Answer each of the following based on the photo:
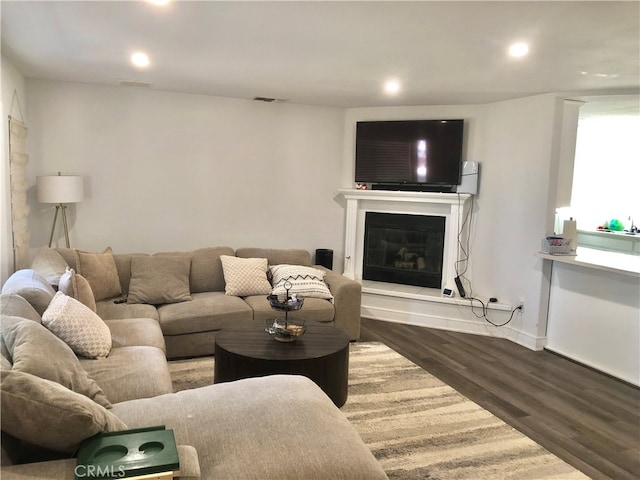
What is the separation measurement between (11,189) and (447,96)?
155 inches

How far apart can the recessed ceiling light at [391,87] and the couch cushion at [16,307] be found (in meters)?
3.12

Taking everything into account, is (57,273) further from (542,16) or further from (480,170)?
(480,170)

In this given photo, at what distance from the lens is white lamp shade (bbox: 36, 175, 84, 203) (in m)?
4.20

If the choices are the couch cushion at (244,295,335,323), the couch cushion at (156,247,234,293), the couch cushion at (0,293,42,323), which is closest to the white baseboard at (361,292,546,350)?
the couch cushion at (244,295,335,323)

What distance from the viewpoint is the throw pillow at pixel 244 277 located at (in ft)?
14.4

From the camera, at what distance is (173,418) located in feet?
6.15

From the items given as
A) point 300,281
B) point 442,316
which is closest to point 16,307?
point 300,281

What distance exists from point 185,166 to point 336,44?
2.61 m

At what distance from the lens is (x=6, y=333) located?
6.40 ft

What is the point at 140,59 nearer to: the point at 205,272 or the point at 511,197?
the point at 205,272

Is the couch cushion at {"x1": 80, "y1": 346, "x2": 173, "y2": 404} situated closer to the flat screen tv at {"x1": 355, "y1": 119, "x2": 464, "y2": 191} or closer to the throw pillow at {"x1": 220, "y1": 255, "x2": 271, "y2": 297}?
the throw pillow at {"x1": 220, "y1": 255, "x2": 271, "y2": 297}

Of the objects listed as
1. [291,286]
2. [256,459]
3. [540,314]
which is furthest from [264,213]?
[256,459]

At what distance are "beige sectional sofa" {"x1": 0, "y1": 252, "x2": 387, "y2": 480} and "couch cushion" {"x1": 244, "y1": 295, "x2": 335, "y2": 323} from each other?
63.3 inches

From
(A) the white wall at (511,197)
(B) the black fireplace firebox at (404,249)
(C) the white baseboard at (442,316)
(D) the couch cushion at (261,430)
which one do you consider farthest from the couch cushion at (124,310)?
(A) the white wall at (511,197)
